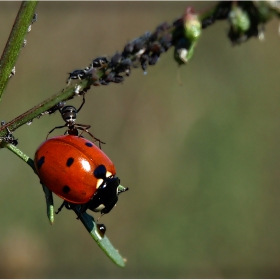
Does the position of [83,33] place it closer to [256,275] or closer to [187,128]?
[187,128]

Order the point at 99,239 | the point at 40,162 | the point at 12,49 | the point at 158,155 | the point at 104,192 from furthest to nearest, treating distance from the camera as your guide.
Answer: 1. the point at 158,155
2. the point at 104,192
3. the point at 40,162
4. the point at 99,239
5. the point at 12,49

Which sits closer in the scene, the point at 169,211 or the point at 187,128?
the point at 169,211

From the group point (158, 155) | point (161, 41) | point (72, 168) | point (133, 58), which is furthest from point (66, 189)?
point (158, 155)

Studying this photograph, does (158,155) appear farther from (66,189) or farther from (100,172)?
(66,189)

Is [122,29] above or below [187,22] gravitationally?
above

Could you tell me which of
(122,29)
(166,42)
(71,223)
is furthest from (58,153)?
(122,29)

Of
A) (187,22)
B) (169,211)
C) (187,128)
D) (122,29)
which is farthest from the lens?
(122,29)

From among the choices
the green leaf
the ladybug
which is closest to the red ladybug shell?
the ladybug
